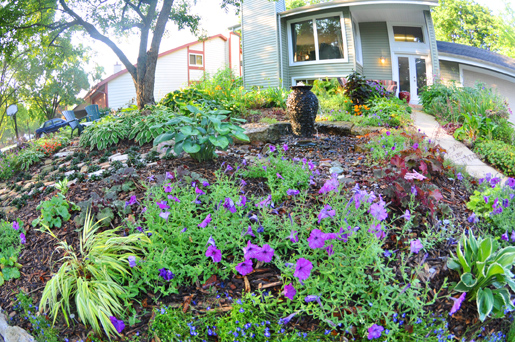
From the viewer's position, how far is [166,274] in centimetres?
200

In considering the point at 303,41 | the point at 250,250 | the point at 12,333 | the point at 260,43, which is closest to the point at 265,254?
the point at 250,250

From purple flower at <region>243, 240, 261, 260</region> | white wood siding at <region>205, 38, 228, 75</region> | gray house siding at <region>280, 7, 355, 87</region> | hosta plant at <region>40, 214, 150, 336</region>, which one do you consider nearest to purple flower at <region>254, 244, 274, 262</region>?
purple flower at <region>243, 240, 261, 260</region>

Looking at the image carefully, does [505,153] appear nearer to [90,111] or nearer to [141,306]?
[141,306]

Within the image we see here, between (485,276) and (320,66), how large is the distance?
1124 centimetres

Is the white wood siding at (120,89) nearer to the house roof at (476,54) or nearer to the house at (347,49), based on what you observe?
the house at (347,49)

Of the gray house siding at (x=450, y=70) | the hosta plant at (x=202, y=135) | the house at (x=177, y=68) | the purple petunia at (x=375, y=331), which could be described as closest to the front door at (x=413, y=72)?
the gray house siding at (x=450, y=70)

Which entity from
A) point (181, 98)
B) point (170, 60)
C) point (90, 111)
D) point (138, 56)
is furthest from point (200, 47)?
point (181, 98)

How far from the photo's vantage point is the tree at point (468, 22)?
2394 cm

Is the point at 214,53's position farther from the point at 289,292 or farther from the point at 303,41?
the point at 289,292

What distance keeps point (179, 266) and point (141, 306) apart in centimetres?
31

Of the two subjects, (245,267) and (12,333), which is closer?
(245,267)

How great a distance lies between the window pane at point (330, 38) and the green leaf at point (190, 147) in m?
10.3

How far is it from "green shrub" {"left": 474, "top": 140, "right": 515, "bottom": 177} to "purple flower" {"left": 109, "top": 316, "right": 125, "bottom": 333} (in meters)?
5.06

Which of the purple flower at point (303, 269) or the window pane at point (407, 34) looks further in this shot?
the window pane at point (407, 34)
